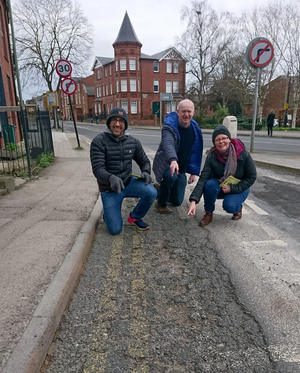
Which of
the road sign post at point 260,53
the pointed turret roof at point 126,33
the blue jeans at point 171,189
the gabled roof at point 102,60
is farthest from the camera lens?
the gabled roof at point 102,60

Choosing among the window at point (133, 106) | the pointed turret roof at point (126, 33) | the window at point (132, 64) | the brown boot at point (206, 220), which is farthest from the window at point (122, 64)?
the brown boot at point (206, 220)

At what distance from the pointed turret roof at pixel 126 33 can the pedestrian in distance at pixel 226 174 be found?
5027 cm

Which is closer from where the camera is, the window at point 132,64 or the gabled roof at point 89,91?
the window at point 132,64

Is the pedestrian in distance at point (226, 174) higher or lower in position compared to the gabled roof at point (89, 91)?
lower

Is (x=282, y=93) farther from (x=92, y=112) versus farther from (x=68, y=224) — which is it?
(x=68, y=224)

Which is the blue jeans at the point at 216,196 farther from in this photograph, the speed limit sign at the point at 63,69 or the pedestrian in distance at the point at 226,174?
the speed limit sign at the point at 63,69

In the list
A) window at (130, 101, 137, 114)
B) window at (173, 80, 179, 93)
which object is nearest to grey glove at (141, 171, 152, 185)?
window at (130, 101, 137, 114)

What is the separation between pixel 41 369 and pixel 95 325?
48 centimetres

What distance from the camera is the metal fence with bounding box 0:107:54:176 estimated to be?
280 inches

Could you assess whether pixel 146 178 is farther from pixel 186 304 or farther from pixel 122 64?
pixel 122 64

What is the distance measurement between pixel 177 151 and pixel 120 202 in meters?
1.35

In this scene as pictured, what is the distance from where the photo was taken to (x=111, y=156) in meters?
3.93

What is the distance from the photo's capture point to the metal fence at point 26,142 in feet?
23.3

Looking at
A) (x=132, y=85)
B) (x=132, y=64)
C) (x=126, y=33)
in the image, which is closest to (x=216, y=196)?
(x=132, y=85)
